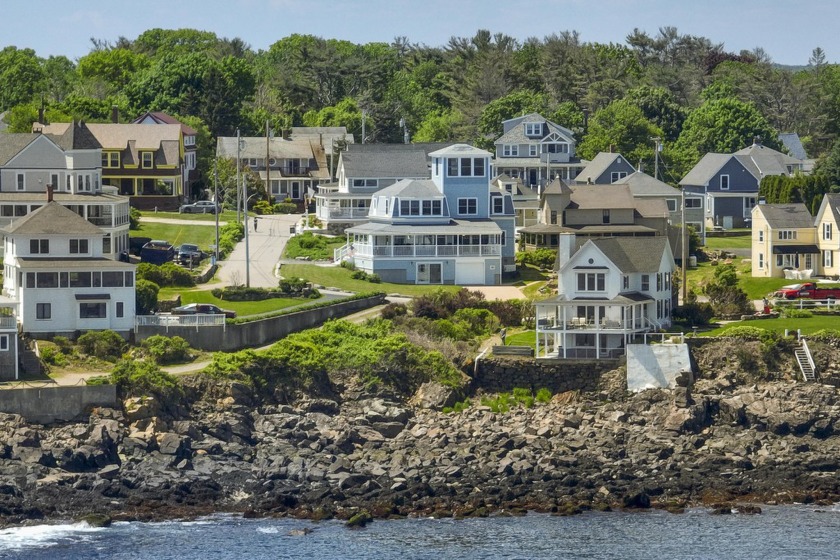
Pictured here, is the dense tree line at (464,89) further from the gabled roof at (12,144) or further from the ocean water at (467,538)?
the ocean water at (467,538)

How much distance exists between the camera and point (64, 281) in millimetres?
85500

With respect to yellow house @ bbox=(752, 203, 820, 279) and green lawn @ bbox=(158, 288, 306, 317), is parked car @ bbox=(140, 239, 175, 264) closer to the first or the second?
green lawn @ bbox=(158, 288, 306, 317)

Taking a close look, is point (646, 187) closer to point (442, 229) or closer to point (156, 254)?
point (442, 229)

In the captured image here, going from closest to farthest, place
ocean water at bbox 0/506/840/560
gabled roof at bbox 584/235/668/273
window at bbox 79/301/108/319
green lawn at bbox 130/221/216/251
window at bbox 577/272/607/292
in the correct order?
ocean water at bbox 0/506/840/560, window at bbox 79/301/108/319, window at bbox 577/272/607/292, gabled roof at bbox 584/235/668/273, green lawn at bbox 130/221/216/251

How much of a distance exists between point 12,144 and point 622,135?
49.0 metres

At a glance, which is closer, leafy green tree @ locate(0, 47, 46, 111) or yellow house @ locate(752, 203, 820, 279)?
yellow house @ locate(752, 203, 820, 279)

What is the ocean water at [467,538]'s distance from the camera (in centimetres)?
6531

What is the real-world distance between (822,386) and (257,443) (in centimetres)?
2227

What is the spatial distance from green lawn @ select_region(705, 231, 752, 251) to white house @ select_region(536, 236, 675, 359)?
2368cm

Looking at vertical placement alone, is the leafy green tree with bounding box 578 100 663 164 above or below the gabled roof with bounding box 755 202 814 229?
above

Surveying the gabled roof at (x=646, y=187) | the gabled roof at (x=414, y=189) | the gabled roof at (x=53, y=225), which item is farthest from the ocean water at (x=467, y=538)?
the gabled roof at (x=646, y=187)

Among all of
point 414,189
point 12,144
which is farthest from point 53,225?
point 414,189

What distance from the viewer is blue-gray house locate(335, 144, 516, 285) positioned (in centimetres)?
10262

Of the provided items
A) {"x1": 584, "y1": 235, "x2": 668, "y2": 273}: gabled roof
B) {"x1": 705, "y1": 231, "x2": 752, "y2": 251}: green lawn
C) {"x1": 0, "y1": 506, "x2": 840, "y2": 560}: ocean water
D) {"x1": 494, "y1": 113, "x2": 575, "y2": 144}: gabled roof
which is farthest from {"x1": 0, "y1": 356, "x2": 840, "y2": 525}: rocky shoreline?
{"x1": 494, "y1": 113, "x2": 575, "y2": 144}: gabled roof
